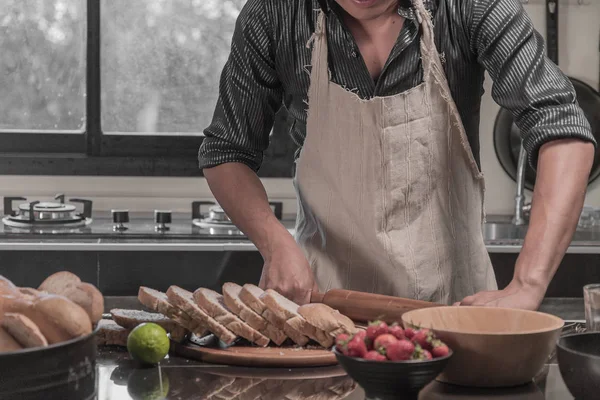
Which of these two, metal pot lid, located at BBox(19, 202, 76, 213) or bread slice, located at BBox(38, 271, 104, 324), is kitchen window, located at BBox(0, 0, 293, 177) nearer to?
metal pot lid, located at BBox(19, 202, 76, 213)

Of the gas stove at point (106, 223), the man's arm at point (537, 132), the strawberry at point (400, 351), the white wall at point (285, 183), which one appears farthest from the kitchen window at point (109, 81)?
the strawberry at point (400, 351)

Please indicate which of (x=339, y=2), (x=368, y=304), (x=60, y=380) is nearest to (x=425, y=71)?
(x=339, y=2)

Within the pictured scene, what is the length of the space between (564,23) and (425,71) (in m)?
2.10

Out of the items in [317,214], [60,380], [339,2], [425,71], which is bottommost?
[60,380]

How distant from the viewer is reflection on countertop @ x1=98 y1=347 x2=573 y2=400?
139 centimetres

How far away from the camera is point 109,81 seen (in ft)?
12.8

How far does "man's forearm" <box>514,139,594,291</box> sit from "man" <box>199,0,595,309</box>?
0.10 meters

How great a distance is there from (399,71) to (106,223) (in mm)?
1755

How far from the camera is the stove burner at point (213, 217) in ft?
11.2

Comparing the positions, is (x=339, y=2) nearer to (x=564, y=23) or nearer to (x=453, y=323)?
(x=453, y=323)

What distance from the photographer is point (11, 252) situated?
3111 millimetres

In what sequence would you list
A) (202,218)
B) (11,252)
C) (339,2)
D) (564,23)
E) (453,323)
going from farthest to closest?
(564,23) → (202,218) → (11,252) → (339,2) → (453,323)

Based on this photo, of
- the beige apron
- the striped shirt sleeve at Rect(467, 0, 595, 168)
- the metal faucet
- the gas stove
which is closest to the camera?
the striped shirt sleeve at Rect(467, 0, 595, 168)

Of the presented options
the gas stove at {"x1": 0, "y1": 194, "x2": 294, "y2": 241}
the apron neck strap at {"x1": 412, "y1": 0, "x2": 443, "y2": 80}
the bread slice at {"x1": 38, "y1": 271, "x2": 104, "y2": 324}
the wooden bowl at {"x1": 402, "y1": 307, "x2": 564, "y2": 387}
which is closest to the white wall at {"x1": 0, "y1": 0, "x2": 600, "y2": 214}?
the gas stove at {"x1": 0, "y1": 194, "x2": 294, "y2": 241}
